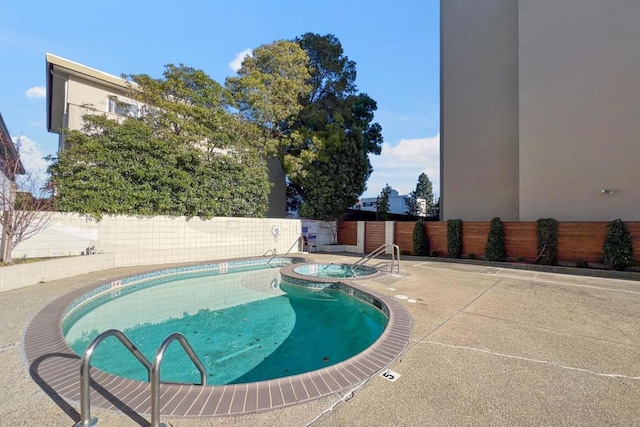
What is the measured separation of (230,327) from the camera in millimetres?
5098

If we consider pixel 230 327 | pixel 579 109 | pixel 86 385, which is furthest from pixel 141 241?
pixel 579 109

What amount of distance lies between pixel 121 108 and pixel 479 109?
52.9 feet

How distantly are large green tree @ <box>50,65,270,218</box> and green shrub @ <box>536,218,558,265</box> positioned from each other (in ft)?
35.8

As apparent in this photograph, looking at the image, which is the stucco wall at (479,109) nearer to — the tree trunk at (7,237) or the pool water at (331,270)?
the pool water at (331,270)

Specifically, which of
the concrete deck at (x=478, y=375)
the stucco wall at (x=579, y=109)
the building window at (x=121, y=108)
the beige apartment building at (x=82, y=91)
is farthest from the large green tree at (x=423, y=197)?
the beige apartment building at (x=82, y=91)

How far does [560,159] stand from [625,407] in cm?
1093

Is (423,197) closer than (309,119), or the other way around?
(309,119)

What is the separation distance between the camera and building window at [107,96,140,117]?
11523mm

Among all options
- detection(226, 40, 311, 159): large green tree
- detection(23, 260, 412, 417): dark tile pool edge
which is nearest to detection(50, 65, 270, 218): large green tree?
detection(226, 40, 311, 159): large green tree

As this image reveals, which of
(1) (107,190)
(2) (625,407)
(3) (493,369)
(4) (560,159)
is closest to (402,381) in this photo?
(3) (493,369)

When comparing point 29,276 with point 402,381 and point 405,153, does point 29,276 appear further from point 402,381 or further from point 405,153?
point 405,153

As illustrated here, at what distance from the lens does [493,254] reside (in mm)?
10547

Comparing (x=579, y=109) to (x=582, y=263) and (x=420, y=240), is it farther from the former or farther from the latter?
(x=420, y=240)

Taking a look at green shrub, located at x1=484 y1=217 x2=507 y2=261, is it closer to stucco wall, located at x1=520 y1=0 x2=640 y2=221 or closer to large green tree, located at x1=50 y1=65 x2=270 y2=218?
stucco wall, located at x1=520 y1=0 x2=640 y2=221
